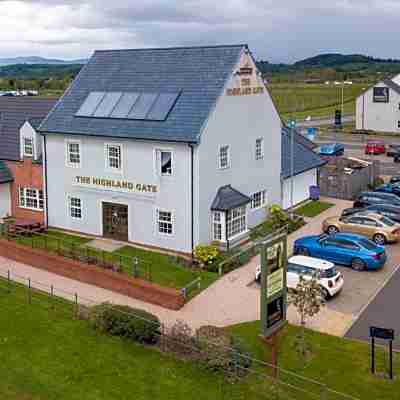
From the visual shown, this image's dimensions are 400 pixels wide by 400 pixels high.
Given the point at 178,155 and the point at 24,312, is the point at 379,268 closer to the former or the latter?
the point at 178,155

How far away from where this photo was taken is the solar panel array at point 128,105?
31953 millimetres

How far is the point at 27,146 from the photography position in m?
37.0

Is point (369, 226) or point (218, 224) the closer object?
point (218, 224)

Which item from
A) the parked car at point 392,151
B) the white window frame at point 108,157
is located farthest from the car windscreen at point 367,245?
the parked car at point 392,151

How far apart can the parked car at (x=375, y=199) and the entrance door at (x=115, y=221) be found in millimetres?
15851

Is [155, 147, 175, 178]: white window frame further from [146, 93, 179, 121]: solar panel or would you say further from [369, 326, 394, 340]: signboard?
[369, 326, 394, 340]: signboard

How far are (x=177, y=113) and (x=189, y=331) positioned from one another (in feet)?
42.8

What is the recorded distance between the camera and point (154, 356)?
21.1m

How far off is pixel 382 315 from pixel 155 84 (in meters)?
16.2

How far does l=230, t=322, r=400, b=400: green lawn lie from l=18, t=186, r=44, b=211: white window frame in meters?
17.2

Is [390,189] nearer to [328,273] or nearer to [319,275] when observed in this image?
[328,273]

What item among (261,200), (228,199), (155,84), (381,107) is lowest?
(261,200)

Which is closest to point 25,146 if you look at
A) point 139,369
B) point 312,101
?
point 139,369

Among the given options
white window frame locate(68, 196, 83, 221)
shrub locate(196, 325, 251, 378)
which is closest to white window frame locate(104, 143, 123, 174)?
white window frame locate(68, 196, 83, 221)
